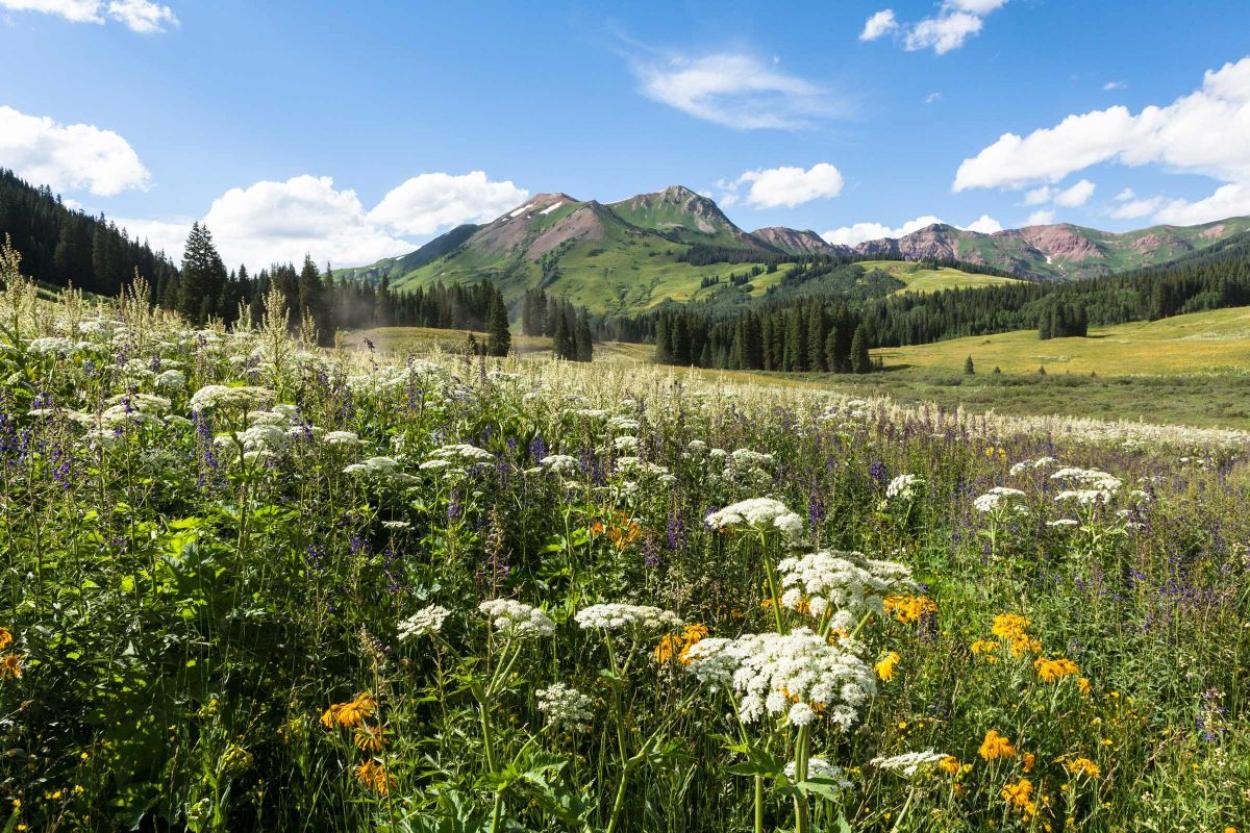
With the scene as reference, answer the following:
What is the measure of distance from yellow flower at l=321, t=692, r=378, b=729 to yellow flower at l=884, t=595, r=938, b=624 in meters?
3.83

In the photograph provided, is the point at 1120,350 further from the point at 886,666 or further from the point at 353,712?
the point at 353,712

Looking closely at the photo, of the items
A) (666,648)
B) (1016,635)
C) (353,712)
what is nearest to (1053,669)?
(1016,635)

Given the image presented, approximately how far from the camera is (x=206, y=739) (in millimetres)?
3178

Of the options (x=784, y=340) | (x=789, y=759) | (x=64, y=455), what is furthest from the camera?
(x=784, y=340)

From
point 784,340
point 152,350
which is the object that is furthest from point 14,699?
point 784,340

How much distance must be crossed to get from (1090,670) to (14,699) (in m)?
7.60

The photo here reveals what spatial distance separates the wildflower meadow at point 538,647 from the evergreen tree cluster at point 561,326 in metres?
81.9

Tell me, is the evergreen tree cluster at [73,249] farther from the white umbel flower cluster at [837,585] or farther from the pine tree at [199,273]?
the white umbel flower cluster at [837,585]

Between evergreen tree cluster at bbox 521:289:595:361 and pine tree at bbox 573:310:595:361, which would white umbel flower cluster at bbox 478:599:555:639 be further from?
pine tree at bbox 573:310:595:361

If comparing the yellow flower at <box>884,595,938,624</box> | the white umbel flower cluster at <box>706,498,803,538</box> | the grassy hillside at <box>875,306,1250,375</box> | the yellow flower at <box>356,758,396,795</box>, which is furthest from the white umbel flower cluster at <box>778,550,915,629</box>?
the grassy hillside at <box>875,306,1250,375</box>

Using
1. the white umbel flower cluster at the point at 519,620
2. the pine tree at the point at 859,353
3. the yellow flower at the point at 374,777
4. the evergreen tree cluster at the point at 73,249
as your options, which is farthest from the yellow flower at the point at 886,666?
the evergreen tree cluster at the point at 73,249

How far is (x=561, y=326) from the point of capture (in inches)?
3652

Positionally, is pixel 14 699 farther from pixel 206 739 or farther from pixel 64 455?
pixel 64 455

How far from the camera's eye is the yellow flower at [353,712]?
332cm
